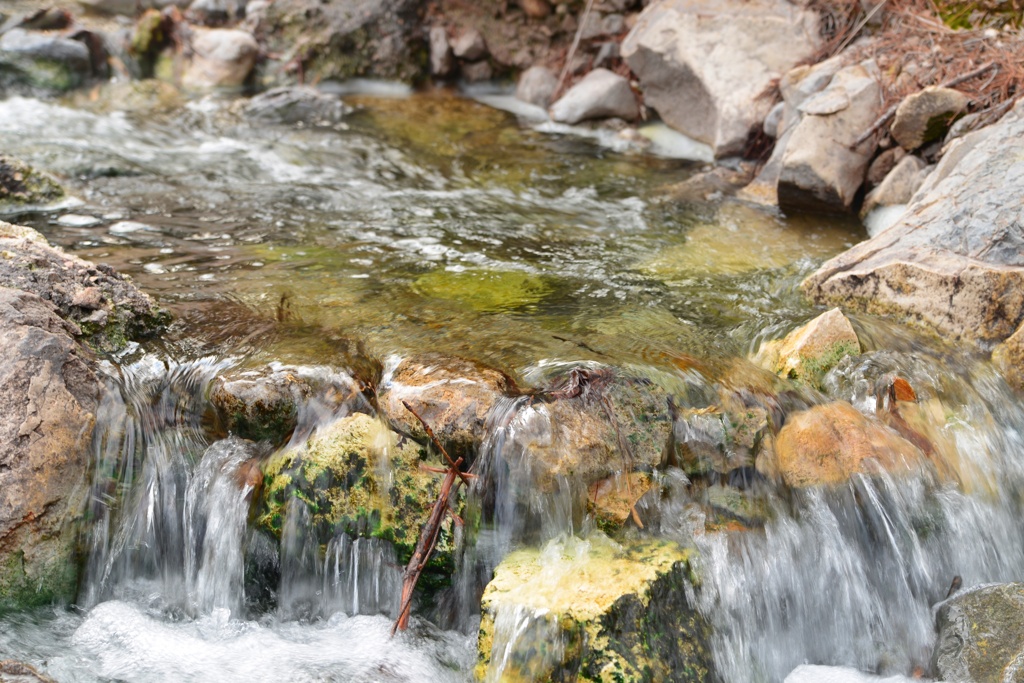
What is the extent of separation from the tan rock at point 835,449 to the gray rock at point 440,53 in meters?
7.06

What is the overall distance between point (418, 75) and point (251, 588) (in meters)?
7.35

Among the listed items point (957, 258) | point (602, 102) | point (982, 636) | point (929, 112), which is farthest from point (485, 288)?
point (602, 102)

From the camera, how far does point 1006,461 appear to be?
3.54 meters

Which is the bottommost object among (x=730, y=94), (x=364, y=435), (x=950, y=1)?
(x=364, y=435)

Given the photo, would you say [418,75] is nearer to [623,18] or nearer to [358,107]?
[358,107]

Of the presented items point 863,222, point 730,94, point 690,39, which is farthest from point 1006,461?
point 690,39

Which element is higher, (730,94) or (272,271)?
(730,94)

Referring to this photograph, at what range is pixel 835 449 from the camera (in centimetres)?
Answer: 341

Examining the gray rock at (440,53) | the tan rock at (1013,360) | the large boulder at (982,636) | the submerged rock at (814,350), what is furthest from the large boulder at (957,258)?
the gray rock at (440,53)

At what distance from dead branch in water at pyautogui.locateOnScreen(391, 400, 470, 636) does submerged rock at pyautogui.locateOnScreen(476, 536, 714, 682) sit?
0.88 ft

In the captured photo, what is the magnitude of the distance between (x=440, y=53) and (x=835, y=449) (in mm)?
7301

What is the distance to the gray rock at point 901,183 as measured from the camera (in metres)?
5.55

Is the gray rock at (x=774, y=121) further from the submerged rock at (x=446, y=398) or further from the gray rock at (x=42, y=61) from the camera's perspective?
the gray rock at (x=42, y=61)

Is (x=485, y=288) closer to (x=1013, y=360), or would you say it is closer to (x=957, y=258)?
(x=957, y=258)
